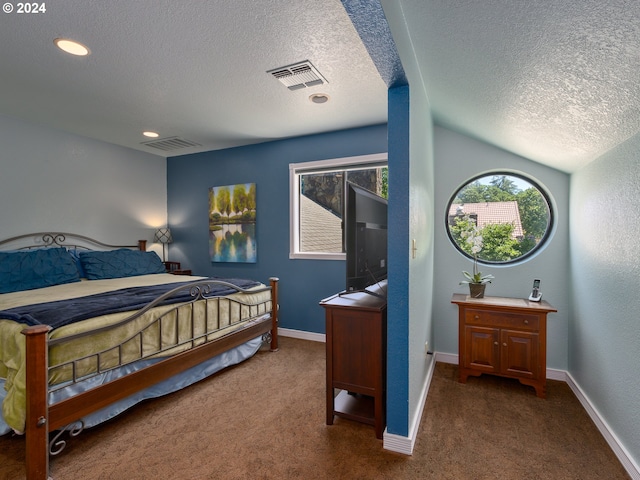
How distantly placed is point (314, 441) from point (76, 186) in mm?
3999

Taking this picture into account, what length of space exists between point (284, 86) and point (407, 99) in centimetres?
127

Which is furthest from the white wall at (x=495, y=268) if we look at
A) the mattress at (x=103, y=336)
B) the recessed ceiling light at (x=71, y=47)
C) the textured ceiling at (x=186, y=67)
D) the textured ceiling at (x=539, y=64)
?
the recessed ceiling light at (x=71, y=47)

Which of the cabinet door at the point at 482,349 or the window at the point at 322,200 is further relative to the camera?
the window at the point at 322,200

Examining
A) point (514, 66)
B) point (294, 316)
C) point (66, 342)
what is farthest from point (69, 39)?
point (294, 316)

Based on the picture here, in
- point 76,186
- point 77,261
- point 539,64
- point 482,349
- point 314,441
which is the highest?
point 539,64

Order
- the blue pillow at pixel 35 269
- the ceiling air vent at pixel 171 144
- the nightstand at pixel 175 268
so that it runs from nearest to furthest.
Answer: the blue pillow at pixel 35 269 < the ceiling air vent at pixel 171 144 < the nightstand at pixel 175 268

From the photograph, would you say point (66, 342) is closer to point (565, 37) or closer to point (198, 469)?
point (198, 469)

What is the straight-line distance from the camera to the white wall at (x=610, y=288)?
1693mm

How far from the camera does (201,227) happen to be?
15.5ft

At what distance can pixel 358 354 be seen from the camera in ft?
6.63

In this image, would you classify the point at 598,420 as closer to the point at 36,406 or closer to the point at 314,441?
the point at 314,441

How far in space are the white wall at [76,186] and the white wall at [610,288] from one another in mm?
5082

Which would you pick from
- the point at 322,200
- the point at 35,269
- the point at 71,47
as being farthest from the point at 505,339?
the point at 35,269

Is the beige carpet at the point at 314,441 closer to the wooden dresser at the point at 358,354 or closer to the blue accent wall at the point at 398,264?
the wooden dresser at the point at 358,354
